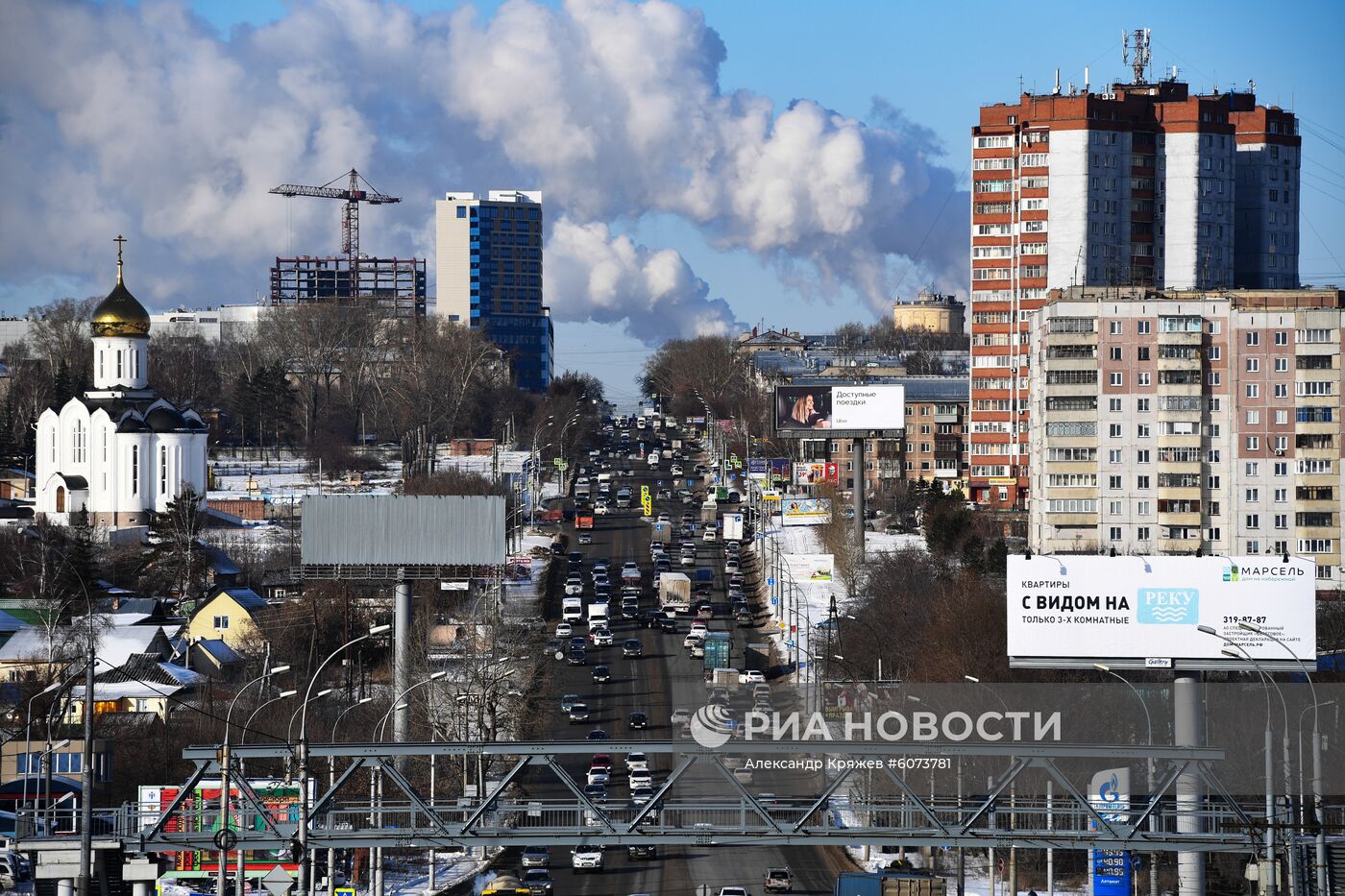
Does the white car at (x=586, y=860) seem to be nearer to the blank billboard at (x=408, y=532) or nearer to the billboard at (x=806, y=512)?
the blank billboard at (x=408, y=532)

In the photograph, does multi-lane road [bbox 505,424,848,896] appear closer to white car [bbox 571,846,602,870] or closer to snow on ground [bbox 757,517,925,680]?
white car [bbox 571,846,602,870]

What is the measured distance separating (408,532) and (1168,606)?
23.4 meters

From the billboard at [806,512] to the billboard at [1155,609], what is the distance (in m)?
49.8

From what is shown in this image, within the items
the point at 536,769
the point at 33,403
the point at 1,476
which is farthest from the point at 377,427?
the point at 536,769

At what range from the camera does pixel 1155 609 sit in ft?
149

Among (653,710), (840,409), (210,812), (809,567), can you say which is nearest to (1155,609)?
(653,710)

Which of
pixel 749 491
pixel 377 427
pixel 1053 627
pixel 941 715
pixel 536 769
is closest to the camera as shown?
pixel 1053 627

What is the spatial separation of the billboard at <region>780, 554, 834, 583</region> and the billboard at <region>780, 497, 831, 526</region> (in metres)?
8.08

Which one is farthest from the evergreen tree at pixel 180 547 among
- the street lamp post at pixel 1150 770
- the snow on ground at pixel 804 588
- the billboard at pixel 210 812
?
the street lamp post at pixel 1150 770

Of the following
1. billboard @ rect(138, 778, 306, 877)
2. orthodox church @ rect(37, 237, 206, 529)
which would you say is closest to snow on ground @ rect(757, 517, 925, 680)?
billboard @ rect(138, 778, 306, 877)

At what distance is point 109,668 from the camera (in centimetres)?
A: 6247

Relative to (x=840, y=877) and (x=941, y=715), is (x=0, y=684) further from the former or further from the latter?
(x=840, y=877)

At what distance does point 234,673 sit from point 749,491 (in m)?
47.1

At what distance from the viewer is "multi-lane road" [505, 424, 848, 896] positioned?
140 feet
